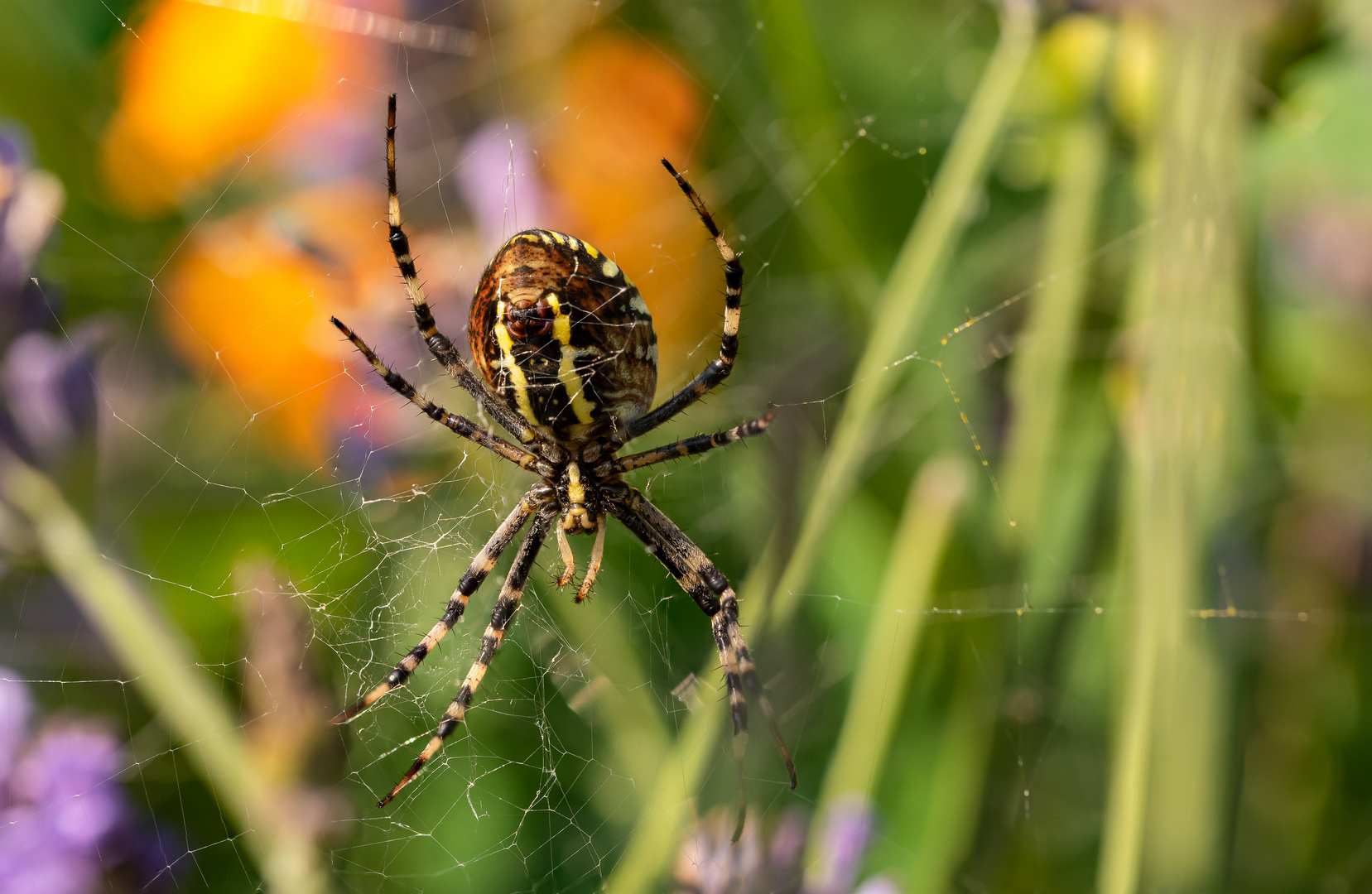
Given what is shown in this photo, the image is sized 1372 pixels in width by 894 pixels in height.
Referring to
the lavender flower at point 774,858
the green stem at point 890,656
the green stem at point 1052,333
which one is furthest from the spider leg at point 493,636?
the green stem at point 1052,333

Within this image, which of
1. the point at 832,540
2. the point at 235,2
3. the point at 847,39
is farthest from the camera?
the point at 847,39

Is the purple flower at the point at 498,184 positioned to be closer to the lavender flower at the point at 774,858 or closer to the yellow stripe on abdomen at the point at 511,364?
the yellow stripe on abdomen at the point at 511,364

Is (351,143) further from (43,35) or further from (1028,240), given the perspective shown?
(1028,240)

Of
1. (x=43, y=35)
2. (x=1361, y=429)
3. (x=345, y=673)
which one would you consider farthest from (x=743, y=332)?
(x=43, y=35)

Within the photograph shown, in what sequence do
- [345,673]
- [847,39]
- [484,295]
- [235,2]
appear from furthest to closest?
[847,39] < [235,2] < [345,673] < [484,295]

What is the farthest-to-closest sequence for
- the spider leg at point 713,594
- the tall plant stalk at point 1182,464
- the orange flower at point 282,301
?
the orange flower at point 282,301 → the spider leg at point 713,594 → the tall plant stalk at point 1182,464

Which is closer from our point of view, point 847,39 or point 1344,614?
point 1344,614

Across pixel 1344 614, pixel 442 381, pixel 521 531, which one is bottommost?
pixel 521 531
